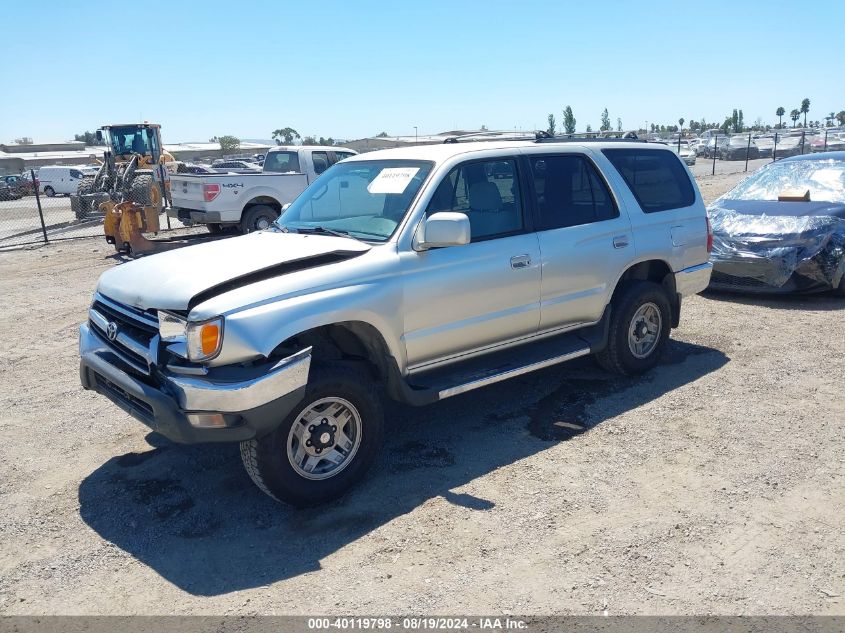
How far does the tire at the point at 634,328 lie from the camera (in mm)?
5730

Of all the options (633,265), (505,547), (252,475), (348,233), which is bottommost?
(505,547)

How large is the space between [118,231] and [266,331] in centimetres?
1136

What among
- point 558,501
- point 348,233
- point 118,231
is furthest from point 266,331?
point 118,231

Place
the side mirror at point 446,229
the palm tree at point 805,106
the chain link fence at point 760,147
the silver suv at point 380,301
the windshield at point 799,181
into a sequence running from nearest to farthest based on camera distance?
the silver suv at point 380,301, the side mirror at point 446,229, the windshield at point 799,181, the chain link fence at point 760,147, the palm tree at point 805,106

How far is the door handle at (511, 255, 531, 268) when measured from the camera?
4855 millimetres

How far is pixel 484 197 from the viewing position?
4.88 metres

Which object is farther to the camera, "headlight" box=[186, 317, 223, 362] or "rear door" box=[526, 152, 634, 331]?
"rear door" box=[526, 152, 634, 331]

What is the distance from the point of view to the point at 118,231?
44.7 ft

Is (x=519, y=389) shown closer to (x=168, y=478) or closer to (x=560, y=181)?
(x=560, y=181)

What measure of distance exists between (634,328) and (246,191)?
1020cm

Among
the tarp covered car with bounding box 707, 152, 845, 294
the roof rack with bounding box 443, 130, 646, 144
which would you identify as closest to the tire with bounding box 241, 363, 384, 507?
the roof rack with bounding box 443, 130, 646, 144

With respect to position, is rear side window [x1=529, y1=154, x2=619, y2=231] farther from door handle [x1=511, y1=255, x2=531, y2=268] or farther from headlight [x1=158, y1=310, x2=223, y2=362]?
headlight [x1=158, y1=310, x2=223, y2=362]

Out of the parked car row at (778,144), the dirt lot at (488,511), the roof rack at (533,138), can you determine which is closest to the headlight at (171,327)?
the dirt lot at (488,511)

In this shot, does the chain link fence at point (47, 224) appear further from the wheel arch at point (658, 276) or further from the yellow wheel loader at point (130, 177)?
the wheel arch at point (658, 276)
